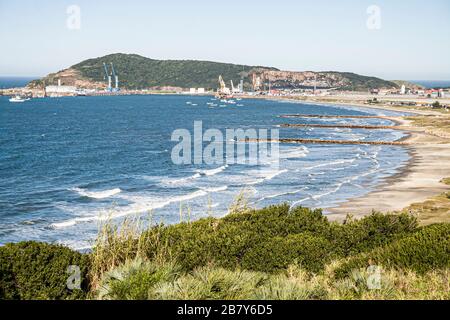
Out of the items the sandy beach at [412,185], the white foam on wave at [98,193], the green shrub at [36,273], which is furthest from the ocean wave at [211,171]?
the green shrub at [36,273]

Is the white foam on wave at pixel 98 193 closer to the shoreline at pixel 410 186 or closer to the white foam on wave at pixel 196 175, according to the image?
the white foam on wave at pixel 196 175

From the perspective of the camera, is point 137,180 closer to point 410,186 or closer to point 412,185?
point 410,186

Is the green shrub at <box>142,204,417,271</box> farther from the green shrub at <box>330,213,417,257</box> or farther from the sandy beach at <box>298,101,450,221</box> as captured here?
the sandy beach at <box>298,101,450,221</box>

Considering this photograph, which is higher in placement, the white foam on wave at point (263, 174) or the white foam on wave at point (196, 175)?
the white foam on wave at point (263, 174)

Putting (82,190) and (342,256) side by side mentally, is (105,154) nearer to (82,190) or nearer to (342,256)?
(82,190)

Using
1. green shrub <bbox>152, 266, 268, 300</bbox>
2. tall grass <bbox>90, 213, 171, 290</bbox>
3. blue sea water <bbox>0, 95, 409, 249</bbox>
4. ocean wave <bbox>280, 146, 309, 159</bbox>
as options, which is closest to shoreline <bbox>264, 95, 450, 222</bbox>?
blue sea water <bbox>0, 95, 409, 249</bbox>

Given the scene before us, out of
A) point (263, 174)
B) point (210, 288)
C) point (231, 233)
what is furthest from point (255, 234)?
point (263, 174)

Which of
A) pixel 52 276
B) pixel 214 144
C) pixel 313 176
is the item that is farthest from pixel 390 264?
pixel 214 144
